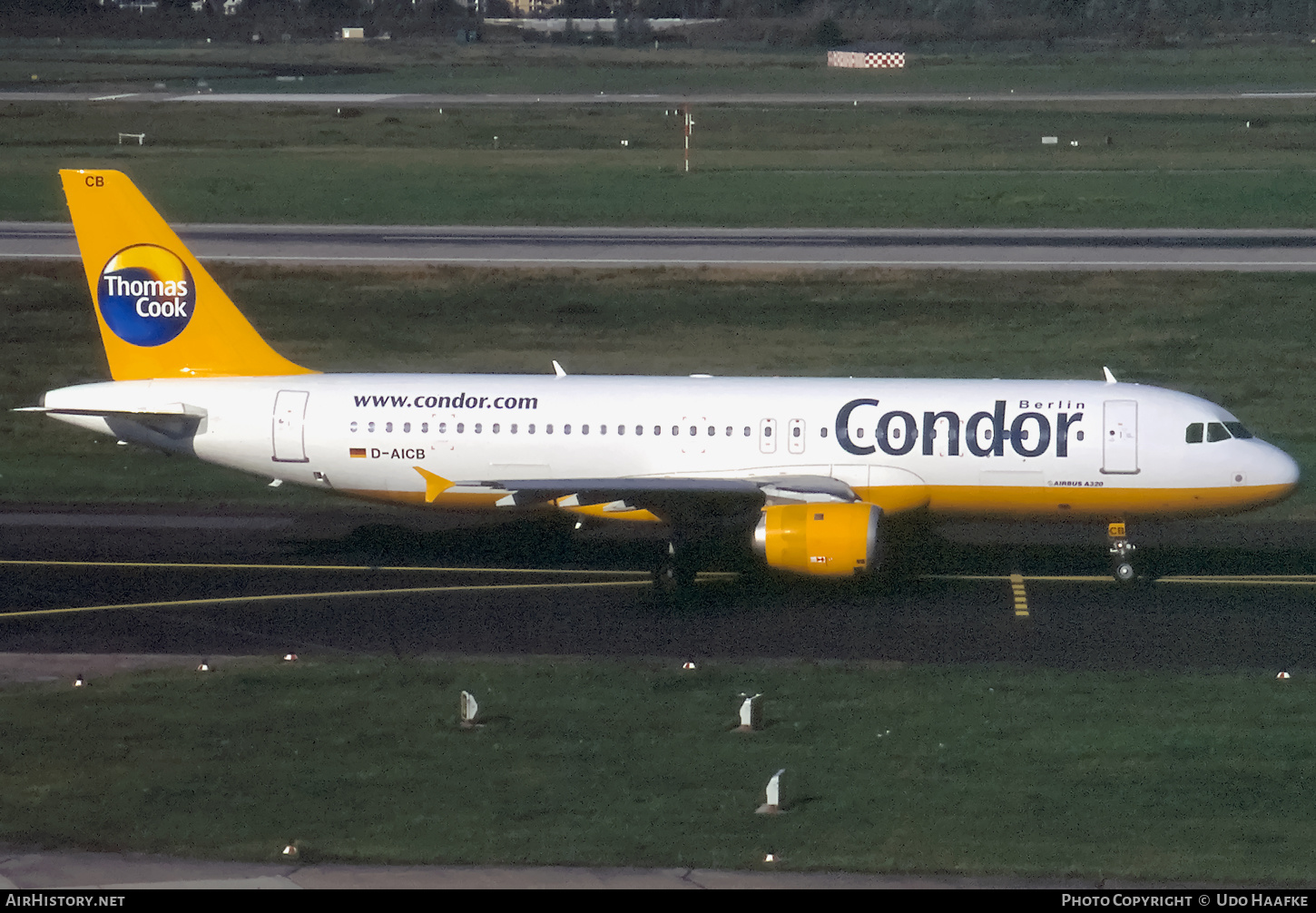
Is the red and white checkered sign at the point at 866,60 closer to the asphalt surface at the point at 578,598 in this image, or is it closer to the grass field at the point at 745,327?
the grass field at the point at 745,327

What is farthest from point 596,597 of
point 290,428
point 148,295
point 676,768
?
point 148,295

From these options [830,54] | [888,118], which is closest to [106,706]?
[888,118]

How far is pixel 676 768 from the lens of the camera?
25.8 meters

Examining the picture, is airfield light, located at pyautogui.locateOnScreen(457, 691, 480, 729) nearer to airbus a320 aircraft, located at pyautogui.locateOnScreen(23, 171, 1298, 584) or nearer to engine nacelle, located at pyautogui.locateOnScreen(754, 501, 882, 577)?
airbus a320 aircraft, located at pyautogui.locateOnScreen(23, 171, 1298, 584)

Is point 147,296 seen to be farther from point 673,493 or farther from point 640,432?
point 673,493

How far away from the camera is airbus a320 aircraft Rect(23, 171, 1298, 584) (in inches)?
1415

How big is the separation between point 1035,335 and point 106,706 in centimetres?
3966

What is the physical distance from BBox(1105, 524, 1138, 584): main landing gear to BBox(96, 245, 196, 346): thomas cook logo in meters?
21.3

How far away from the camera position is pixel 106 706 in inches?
1124

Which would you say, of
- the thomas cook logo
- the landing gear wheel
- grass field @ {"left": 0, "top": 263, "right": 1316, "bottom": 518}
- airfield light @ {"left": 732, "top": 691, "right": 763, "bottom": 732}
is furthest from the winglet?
grass field @ {"left": 0, "top": 263, "right": 1316, "bottom": 518}

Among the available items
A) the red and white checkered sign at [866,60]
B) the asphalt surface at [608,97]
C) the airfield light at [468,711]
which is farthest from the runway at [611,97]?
the airfield light at [468,711]

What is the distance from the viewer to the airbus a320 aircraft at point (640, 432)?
35.9 m

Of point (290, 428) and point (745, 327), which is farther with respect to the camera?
point (745, 327)

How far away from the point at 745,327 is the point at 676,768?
121 feet
